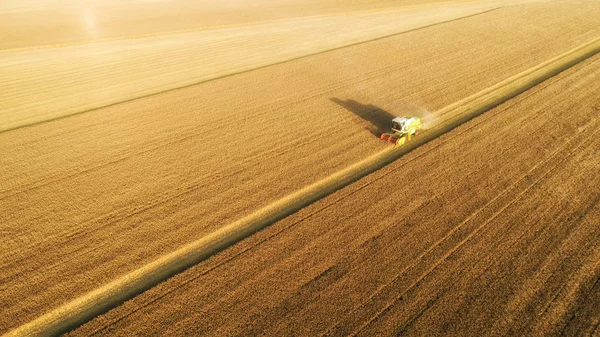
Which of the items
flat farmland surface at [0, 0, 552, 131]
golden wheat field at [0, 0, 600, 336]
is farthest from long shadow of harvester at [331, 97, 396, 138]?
flat farmland surface at [0, 0, 552, 131]

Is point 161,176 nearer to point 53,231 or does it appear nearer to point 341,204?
point 53,231

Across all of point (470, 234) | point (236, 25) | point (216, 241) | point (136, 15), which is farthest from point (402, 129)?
point (136, 15)

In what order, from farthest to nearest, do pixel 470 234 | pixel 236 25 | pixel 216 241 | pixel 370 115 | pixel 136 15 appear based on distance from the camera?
pixel 136 15 → pixel 236 25 → pixel 370 115 → pixel 216 241 → pixel 470 234

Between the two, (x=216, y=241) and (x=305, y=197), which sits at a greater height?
(x=305, y=197)

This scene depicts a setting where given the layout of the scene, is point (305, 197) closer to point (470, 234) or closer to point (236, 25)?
point (470, 234)

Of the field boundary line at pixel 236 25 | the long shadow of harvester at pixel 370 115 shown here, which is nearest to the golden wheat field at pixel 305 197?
the long shadow of harvester at pixel 370 115

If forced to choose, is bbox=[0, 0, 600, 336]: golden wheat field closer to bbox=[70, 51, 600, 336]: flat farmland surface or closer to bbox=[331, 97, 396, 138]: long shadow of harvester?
bbox=[70, 51, 600, 336]: flat farmland surface
